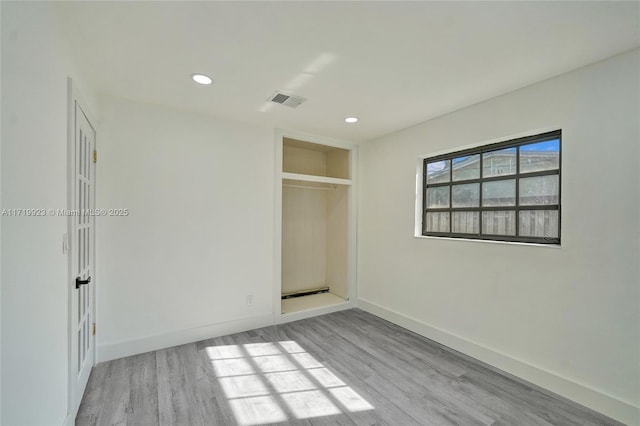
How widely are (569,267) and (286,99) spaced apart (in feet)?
9.13

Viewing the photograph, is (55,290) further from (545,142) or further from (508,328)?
(545,142)

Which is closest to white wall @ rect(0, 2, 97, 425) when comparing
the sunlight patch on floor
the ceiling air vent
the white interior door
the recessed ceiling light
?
the white interior door

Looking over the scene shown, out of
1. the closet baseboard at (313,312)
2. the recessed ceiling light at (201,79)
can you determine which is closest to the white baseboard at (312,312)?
the closet baseboard at (313,312)

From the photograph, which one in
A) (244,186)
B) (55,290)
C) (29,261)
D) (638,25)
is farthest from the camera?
(244,186)

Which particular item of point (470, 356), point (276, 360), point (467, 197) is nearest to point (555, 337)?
point (470, 356)

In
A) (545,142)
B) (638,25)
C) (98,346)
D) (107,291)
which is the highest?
(638,25)

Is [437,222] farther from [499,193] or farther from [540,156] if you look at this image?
[540,156]

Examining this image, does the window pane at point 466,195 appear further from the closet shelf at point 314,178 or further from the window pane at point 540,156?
the closet shelf at point 314,178

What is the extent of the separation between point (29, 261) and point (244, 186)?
228cm

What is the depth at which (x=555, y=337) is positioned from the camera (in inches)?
87.7

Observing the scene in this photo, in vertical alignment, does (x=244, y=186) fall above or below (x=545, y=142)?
below

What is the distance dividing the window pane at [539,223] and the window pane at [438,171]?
916mm

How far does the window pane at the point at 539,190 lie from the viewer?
7.64ft

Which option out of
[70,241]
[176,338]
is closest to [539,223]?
[70,241]
